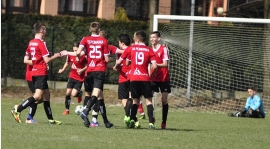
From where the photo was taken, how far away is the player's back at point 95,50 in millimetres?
12602

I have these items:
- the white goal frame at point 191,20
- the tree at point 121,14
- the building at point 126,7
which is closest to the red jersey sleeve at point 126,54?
the white goal frame at point 191,20

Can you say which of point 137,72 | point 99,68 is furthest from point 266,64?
point 99,68

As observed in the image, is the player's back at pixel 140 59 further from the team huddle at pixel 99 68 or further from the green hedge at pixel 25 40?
the green hedge at pixel 25 40

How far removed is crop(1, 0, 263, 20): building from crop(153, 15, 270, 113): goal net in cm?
585

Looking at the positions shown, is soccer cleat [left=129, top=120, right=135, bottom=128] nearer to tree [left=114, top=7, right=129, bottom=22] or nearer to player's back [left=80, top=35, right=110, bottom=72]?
player's back [left=80, top=35, right=110, bottom=72]

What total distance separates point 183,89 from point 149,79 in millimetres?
9588

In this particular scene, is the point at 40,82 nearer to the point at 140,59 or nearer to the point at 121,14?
the point at 140,59

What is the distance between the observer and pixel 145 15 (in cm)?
3105

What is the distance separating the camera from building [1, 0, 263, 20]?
95.9 feet

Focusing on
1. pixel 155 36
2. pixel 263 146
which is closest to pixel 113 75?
pixel 155 36

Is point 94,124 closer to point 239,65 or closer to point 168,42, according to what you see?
point 168,42

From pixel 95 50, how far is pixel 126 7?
62.9 feet

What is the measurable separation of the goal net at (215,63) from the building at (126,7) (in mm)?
5851

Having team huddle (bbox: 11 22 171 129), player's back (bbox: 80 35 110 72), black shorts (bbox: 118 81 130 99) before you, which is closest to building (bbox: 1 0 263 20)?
black shorts (bbox: 118 81 130 99)
